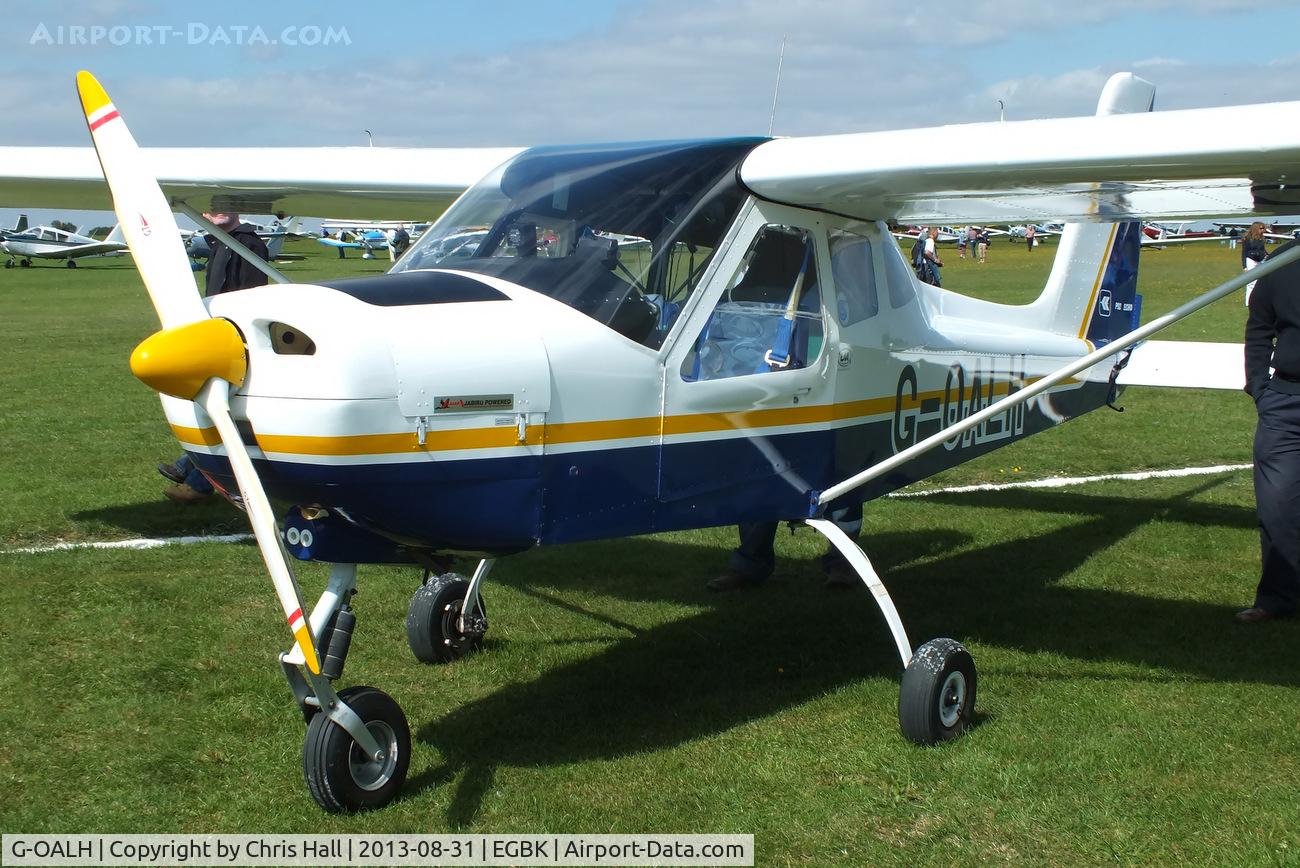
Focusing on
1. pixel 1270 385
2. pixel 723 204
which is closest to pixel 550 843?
pixel 723 204

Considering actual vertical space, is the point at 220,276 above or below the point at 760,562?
above

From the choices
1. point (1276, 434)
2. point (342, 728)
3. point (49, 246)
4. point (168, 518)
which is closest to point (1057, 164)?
point (1276, 434)

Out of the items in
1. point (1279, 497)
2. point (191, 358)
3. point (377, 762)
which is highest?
point (191, 358)

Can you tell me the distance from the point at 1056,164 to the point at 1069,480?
5.86 meters

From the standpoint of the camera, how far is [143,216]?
13.0 feet

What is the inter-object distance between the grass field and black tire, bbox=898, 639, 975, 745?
0.10 meters

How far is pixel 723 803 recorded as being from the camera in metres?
4.10

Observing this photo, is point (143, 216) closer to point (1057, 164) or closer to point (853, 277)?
point (853, 277)

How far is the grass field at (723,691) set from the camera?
3.97 metres

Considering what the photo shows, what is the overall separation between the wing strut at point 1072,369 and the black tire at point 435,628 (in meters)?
1.72

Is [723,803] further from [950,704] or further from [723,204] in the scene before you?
[723,204]

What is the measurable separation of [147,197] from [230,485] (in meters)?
1.01

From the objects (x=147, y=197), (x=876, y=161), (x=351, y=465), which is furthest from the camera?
(x=876, y=161)

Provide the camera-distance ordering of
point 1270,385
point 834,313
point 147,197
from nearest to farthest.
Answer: point 147,197, point 834,313, point 1270,385
